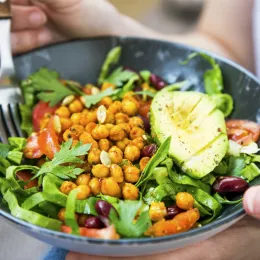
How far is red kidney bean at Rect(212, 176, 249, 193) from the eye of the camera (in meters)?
1.06

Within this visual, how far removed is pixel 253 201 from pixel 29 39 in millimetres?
1030

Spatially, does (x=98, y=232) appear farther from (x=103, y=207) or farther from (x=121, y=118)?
(x=121, y=118)

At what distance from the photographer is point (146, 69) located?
1.52m

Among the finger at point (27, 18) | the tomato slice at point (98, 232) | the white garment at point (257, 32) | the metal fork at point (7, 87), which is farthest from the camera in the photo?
the white garment at point (257, 32)

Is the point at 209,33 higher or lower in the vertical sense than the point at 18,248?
higher

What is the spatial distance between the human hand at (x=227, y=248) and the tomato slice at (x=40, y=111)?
Answer: 1.41ft

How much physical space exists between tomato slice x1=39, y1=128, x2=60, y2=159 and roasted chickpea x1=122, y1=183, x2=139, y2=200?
0.22m

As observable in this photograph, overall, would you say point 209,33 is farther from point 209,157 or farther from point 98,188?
point 98,188

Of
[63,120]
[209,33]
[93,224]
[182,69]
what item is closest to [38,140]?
[63,120]

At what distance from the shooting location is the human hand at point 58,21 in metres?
1.54

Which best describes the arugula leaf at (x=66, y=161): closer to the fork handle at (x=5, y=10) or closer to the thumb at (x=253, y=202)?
the thumb at (x=253, y=202)

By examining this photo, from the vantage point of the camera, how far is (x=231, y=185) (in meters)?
1.07

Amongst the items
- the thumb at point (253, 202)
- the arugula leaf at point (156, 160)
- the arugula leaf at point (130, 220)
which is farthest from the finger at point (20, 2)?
the thumb at point (253, 202)

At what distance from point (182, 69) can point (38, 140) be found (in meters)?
0.57
